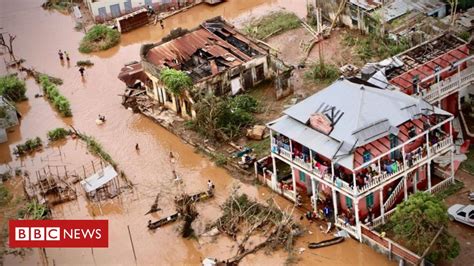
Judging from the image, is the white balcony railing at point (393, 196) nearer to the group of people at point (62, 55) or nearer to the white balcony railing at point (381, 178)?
the white balcony railing at point (381, 178)

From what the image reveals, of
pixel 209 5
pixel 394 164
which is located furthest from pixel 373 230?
pixel 209 5

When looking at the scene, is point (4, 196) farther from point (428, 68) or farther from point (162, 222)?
point (428, 68)

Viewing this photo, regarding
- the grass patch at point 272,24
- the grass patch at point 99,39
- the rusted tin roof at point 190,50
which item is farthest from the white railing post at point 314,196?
the grass patch at point 99,39

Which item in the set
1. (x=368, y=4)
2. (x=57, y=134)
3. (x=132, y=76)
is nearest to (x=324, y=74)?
(x=368, y=4)

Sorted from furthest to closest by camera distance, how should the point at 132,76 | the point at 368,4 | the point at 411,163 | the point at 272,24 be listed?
the point at 272,24 → the point at 368,4 → the point at 132,76 → the point at 411,163

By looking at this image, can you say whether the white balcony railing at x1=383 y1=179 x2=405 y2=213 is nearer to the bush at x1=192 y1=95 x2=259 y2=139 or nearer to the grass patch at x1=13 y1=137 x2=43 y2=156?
the bush at x1=192 y1=95 x2=259 y2=139
